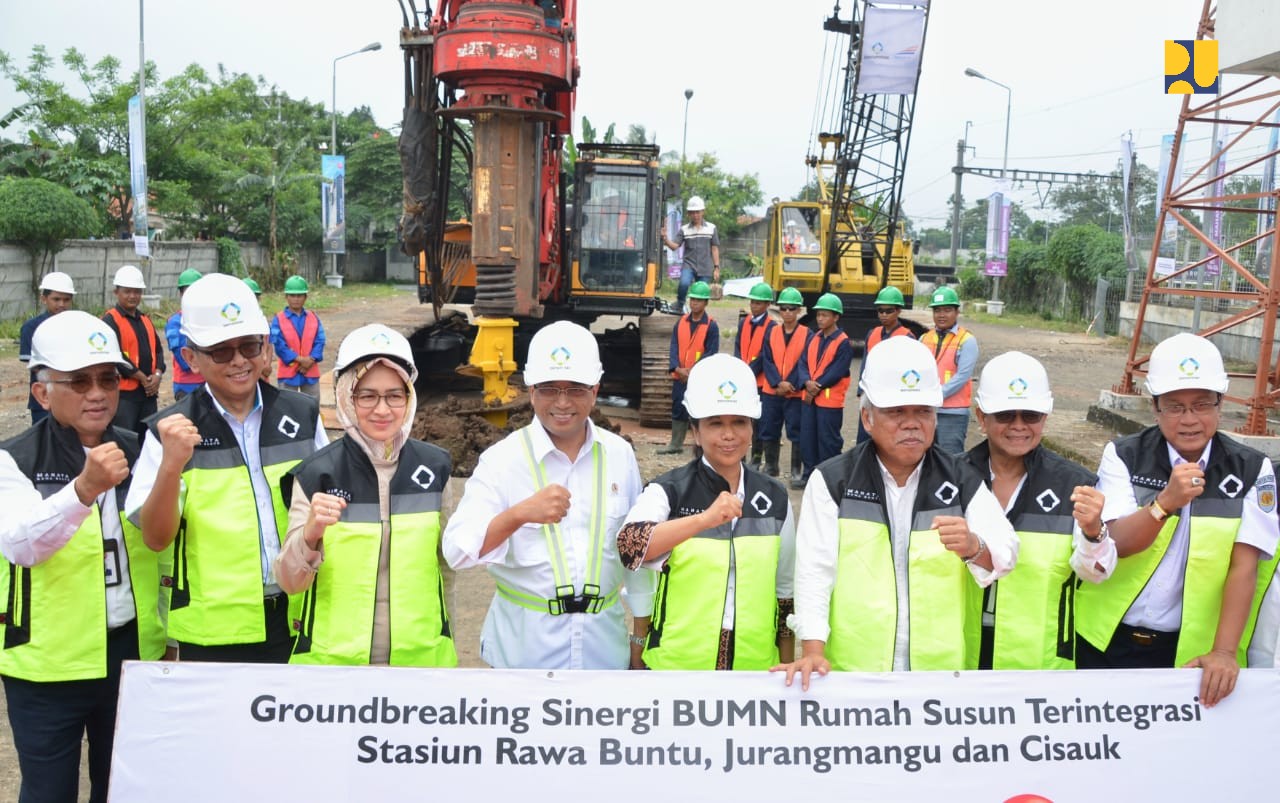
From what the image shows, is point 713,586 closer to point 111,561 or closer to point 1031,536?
point 1031,536

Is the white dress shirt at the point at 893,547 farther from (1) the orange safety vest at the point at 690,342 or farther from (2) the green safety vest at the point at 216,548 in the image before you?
(1) the orange safety vest at the point at 690,342

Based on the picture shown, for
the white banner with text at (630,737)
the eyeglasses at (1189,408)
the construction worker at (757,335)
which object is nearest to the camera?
the white banner with text at (630,737)

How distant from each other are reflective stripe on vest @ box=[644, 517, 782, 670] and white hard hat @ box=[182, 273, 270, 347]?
151 cm

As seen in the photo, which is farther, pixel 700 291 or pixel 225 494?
pixel 700 291

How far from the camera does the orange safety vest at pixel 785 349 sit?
10.1m

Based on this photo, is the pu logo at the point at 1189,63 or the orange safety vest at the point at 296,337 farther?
the pu logo at the point at 1189,63

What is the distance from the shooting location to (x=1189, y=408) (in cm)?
351

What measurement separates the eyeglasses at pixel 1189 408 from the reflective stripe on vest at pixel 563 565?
6.13 feet

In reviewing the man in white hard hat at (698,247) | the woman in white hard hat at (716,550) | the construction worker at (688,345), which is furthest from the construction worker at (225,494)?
the man in white hard hat at (698,247)

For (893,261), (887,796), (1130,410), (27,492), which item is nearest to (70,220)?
(893,261)

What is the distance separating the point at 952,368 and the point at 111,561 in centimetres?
675

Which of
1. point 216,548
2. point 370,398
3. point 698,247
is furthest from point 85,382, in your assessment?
point 698,247

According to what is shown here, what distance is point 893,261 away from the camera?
2319 centimetres

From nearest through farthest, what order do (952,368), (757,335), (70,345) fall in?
(70,345) → (952,368) → (757,335)
